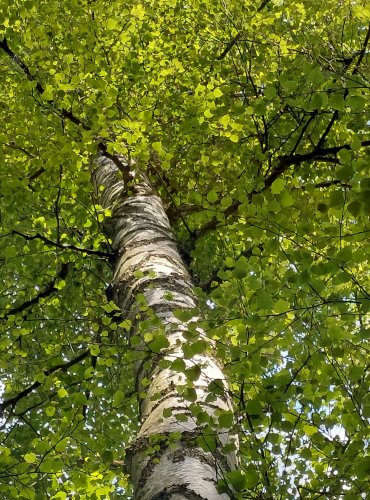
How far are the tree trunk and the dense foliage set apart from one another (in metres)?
0.14

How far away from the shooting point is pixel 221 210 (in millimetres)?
4086

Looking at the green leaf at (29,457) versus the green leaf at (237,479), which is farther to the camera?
the green leaf at (29,457)

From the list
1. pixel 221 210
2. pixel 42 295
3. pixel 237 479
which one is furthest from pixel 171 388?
pixel 42 295

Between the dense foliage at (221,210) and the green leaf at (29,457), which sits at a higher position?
the dense foliage at (221,210)

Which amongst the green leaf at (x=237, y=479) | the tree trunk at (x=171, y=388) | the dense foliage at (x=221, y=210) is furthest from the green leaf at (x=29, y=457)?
the green leaf at (x=237, y=479)

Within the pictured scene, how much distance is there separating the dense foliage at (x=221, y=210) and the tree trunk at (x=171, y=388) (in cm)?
14

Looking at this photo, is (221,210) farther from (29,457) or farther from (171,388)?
(29,457)

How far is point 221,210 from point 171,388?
1724 millimetres

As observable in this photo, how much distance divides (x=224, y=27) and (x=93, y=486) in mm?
4449

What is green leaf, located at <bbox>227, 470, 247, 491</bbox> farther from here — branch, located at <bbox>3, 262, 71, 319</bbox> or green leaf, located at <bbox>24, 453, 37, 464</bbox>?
branch, located at <bbox>3, 262, 71, 319</bbox>

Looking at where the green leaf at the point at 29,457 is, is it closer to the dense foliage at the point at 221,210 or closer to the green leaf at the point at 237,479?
the dense foliage at the point at 221,210

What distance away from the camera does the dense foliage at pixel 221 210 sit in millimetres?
2521

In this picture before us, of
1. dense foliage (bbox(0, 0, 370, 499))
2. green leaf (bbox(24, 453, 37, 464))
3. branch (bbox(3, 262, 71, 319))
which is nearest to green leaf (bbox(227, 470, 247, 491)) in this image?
dense foliage (bbox(0, 0, 370, 499))

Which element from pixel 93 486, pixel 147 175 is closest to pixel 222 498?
pixel 93 486
